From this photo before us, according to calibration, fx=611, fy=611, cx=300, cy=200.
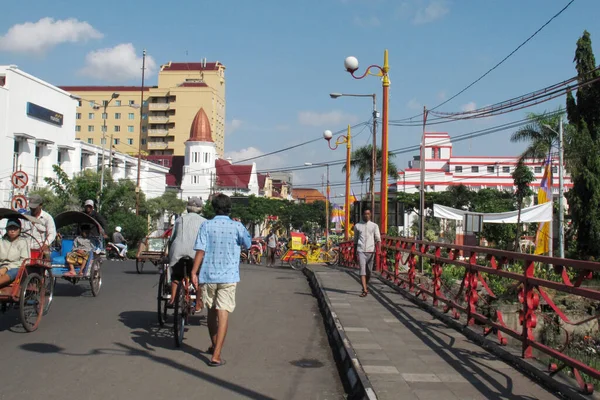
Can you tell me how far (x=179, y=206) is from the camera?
205 feet

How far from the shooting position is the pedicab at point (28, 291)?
7824mm

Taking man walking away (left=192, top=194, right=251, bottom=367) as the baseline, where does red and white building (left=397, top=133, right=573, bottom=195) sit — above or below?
above

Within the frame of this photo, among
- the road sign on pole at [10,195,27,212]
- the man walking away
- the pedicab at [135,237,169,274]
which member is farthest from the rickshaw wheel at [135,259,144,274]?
the man walking away

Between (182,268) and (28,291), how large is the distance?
216cm

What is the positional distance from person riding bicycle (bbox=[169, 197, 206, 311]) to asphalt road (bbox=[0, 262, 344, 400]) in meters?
0.86

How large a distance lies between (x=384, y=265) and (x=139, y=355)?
422 inches

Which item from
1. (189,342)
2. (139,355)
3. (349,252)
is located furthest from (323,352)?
(349,252)

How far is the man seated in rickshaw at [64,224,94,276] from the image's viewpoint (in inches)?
457

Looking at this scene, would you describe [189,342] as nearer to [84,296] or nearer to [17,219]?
[17,219]

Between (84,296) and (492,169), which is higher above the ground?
(492,169)

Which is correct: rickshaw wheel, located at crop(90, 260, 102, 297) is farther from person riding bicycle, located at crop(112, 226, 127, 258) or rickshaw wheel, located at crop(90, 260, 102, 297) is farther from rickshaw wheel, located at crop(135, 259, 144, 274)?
person riding bicycle, located at crop(112, 226, 127, 258)

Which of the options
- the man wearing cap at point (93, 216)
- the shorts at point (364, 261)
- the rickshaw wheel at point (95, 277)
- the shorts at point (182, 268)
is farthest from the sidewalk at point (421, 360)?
the man wearing cap at point (93, 216)

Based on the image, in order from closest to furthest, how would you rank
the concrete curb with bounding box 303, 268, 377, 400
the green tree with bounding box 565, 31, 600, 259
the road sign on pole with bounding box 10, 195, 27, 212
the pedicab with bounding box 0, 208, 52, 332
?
1. the concrete curb with bounding box 303, 268, 377, 400
2. the pedicab with bounding box 0, 208, 52, 332
3. the road sign on pole with bounding box 10, 195, 27, 212
4. the green tree with bounding box 565, 31, 600, 259

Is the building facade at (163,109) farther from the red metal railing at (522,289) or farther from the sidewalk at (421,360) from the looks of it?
the sidewalk at (421,360)
